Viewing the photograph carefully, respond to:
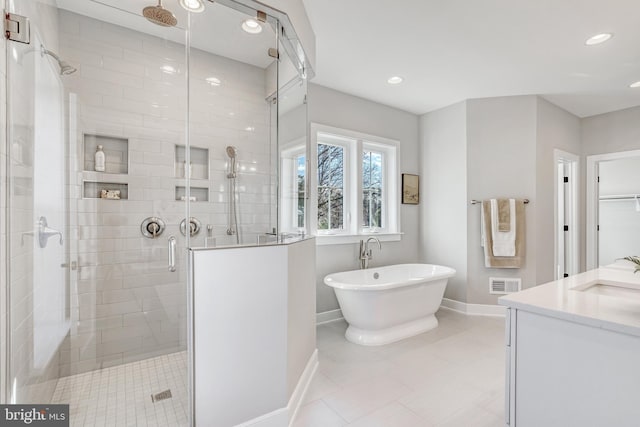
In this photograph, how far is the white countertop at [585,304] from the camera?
3.75 ft

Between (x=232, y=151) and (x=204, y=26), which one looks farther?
(x=232, y=151)

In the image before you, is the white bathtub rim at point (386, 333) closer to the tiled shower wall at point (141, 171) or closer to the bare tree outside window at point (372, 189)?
the bare tree outside window at point (372, 189)

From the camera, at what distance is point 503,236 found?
3518 millimetres

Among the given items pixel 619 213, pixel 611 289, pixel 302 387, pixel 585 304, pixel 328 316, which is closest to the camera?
pixel 585 304

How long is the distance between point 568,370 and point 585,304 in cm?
29

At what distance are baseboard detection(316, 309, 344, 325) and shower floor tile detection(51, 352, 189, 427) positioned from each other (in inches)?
60.9

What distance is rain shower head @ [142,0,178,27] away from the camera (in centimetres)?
201

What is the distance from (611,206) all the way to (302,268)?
5648 mm

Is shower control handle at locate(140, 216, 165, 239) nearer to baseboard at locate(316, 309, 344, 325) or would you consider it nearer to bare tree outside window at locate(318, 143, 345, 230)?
bare tree outside window at locate(318, 143, 345, 230)

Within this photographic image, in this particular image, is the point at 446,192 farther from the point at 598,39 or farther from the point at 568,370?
the point at 568,370

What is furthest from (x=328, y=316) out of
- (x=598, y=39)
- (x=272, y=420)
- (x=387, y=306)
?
(x=598, y=39)

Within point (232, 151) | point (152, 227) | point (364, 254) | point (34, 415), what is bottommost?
point (34, 415)

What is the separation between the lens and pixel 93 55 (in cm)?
218

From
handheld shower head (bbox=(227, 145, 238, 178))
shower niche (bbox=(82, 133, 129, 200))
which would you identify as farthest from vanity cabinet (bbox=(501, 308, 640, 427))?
shower niche (bbox=(82, 133, 129, 200))
